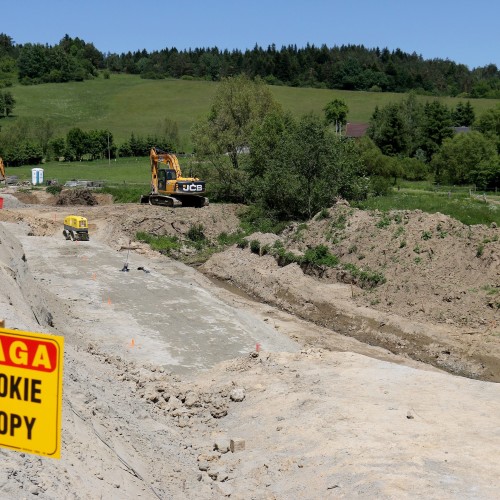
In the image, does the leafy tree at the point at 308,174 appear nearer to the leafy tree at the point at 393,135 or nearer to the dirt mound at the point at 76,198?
the dirt mound at the point at 76,198

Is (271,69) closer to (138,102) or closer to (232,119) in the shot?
(138,102)

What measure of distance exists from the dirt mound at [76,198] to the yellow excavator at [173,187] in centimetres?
734

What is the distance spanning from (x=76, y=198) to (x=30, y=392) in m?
53.5

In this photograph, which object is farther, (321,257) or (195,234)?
(195,234)

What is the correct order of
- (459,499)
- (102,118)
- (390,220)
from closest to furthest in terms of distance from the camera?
1. (459,499)
2. (390,220)
3. (102,118)

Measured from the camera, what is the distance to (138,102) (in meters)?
130

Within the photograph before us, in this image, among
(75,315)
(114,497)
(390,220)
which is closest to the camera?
(114,497)

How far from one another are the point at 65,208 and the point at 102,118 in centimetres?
6867

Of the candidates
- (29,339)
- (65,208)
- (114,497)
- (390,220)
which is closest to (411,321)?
(390,220)

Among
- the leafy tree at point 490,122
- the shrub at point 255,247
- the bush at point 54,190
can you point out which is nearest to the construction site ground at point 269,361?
the shrub at point 255,247

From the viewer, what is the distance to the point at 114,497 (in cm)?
1305

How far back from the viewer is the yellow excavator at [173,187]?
50.8 meters

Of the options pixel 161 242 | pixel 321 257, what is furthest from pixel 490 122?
pixel 321 257

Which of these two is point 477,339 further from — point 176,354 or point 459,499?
point 459,499
